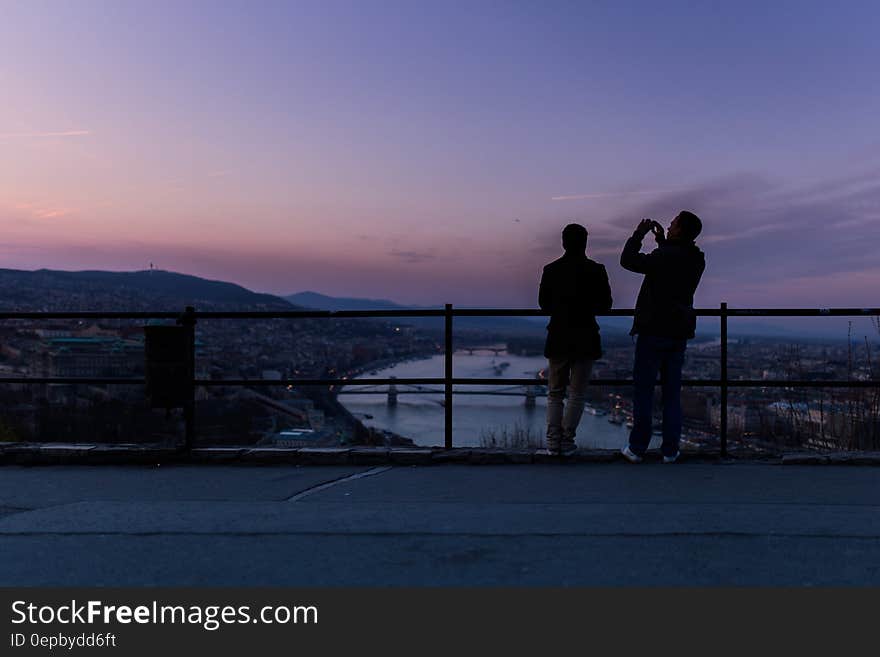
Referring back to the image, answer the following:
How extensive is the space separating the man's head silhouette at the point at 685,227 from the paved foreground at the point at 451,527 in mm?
1900

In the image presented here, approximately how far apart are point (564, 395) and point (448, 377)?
105 cm

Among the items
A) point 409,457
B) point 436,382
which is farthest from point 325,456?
point 436,382

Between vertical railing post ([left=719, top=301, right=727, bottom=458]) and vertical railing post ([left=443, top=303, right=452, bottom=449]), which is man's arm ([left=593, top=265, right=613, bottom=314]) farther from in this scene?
vertical railing post ([left=443, top=303, right=452, bottom=449])

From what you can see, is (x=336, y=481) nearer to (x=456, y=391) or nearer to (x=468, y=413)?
(x=456, y=391)

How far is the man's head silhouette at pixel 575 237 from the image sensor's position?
7180mm

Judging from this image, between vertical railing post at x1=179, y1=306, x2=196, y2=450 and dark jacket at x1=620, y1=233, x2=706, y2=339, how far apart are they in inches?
155

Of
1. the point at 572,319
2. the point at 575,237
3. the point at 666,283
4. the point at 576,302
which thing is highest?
the point at 575,237

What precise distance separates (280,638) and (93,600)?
95 centimetres

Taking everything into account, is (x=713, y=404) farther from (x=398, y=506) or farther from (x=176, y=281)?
(x=176, y=281)

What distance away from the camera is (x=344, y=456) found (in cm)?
750

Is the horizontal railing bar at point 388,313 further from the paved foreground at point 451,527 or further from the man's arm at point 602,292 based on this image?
the paved foreground at point 451,527

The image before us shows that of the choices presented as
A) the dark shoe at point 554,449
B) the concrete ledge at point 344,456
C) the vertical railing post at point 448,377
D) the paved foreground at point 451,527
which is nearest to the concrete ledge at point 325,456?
the concrete ledge at point 344,456

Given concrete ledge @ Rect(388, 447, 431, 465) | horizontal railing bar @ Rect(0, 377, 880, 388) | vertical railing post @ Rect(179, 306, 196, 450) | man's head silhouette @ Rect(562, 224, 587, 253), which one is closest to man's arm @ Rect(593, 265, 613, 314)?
man's head silhouette @ Rect(562, 224, 587, 253)

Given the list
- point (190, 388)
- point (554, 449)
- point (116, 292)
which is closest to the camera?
point (554, 449)
